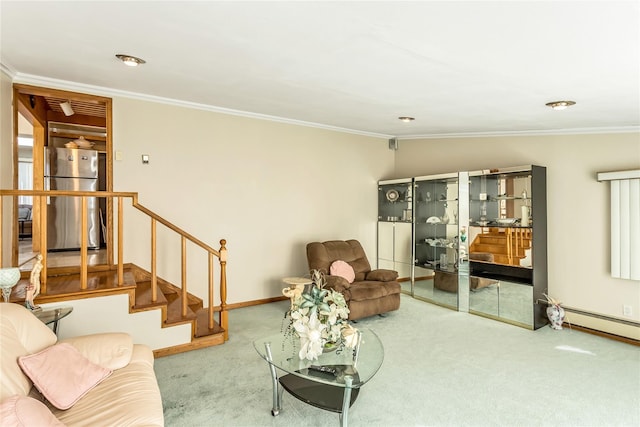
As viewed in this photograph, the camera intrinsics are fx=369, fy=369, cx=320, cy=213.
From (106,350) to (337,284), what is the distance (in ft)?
8.19

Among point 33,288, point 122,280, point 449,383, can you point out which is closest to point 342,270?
point 449,383

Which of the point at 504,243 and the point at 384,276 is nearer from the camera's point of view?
the point at 504,243

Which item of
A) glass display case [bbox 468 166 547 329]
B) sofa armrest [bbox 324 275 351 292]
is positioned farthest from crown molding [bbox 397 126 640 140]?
sofa armrest [bbox 324 275 351 292]

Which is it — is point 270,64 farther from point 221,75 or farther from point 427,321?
point 427,321

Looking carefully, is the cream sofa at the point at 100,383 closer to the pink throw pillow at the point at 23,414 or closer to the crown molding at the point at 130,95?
the pink throw pillow at the point at 23,414

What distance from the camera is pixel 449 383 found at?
2867 millimetres

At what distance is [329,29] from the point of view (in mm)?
2270

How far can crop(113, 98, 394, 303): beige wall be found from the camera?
4184 millimetres

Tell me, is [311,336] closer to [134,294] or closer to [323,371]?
[323,371]

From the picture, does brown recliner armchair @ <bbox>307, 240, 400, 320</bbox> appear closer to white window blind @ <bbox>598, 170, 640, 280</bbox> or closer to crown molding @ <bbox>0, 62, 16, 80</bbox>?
white window blind @ <bbox>598, 170, 640, 280</bbox>

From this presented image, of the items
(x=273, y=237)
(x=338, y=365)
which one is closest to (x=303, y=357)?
(x=338, y=365)

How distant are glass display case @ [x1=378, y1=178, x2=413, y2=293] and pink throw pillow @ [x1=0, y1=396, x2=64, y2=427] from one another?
4881 mm

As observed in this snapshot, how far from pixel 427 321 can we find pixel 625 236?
226cm

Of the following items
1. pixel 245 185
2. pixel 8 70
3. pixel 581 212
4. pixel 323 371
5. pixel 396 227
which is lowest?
pixel 323 371
